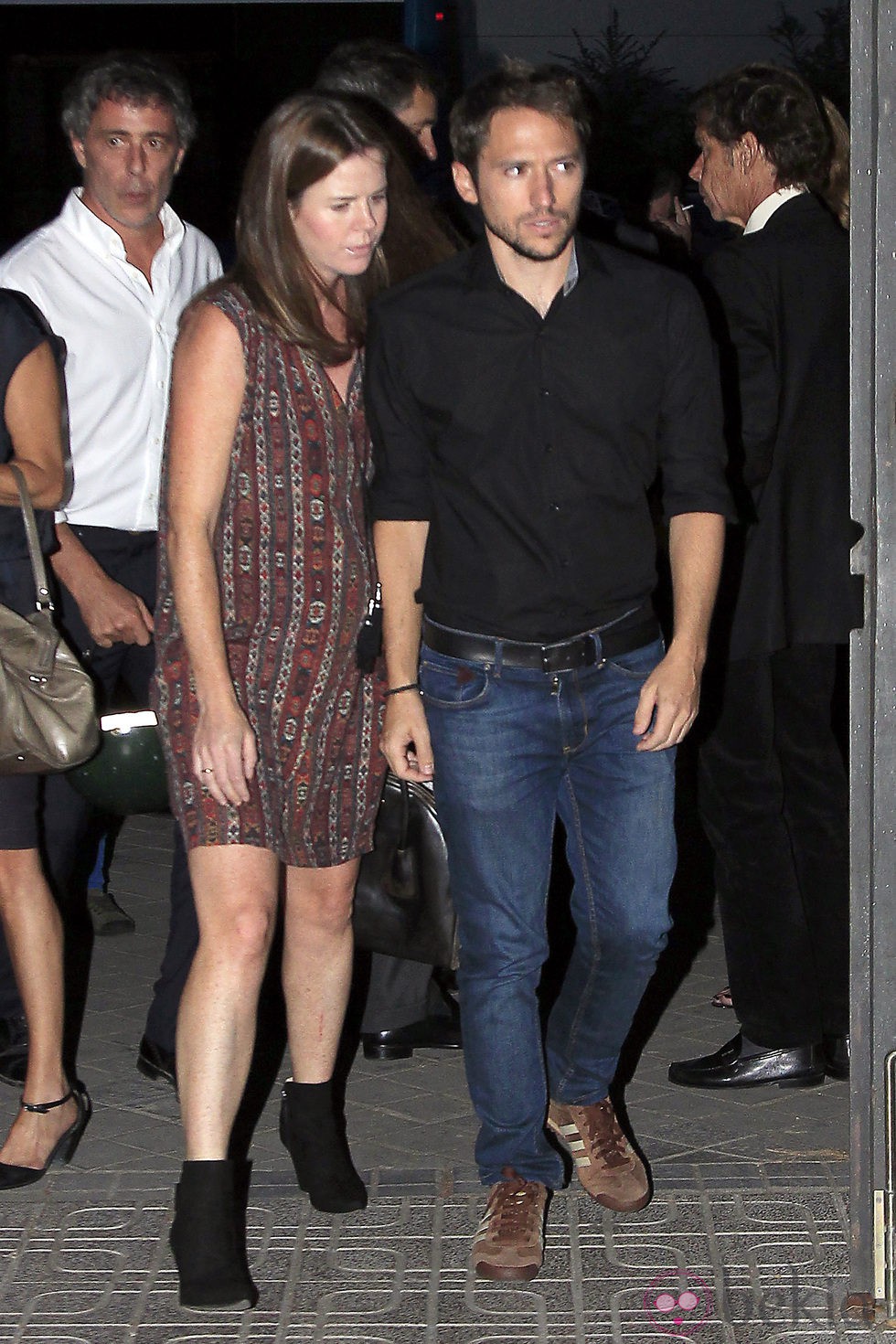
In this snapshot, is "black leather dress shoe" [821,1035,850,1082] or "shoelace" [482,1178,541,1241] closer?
"shoelace" [482,1178,541,1241]

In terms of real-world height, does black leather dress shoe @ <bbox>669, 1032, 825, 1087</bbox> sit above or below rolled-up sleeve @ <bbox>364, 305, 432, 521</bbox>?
below

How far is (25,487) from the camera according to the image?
4148mm

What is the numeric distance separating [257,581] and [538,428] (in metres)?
0.61

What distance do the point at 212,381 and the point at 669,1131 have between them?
81.5 inches

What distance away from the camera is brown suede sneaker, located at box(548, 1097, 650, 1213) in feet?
13.4

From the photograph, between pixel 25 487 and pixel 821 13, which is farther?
pixel 821 13

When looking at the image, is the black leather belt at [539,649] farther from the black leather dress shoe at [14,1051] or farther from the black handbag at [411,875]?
the black leather dress shoe at [14,1051]

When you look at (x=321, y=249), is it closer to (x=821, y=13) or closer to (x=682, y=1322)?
(x=682, y=1322)

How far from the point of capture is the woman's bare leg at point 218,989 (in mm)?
3719

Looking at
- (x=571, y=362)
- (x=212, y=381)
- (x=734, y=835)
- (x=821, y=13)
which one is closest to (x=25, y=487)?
(x=212, y=381)

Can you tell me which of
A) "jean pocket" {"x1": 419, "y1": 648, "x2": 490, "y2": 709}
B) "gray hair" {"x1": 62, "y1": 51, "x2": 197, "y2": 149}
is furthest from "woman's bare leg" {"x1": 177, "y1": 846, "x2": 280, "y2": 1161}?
"gray hair" {"x1": 62, "y1": 51, "x2": 197, "y2": 149}

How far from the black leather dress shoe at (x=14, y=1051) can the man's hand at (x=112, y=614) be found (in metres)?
1.08

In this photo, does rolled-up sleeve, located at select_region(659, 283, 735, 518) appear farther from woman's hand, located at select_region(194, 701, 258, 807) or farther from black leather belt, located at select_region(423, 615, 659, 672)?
woman's hand, located at select_region(194, 701, 258, 807)

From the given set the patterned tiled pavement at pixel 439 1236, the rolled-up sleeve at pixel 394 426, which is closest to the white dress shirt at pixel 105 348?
the rolled-up sleeve at pixel 394 426
